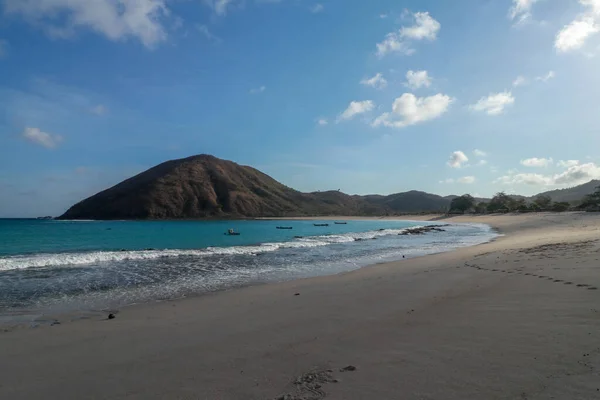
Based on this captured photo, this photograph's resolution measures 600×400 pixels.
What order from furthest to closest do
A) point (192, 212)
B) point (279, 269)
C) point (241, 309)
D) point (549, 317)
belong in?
point (192, 212) < point (279, 269) < point (241, 309) < point (549, 317)

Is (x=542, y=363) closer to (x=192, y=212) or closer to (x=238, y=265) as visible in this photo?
(x=238, y=265)

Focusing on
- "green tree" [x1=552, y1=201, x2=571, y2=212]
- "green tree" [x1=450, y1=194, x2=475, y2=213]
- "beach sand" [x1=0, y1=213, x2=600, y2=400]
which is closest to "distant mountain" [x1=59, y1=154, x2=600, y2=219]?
"green tree" [x1=450, y1=194, x2=475, y2=213]

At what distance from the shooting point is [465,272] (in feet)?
41.5

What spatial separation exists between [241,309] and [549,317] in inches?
266

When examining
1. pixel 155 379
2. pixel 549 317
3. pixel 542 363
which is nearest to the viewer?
pixel 542 363

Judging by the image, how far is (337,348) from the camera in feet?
17.4

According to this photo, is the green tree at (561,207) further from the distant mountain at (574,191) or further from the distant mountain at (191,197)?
the distant mountain at (574,191)

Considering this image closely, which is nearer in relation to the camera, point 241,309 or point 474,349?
point 474,349

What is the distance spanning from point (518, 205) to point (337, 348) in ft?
334

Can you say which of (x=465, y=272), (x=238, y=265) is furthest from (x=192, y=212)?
(x=465, y=272)

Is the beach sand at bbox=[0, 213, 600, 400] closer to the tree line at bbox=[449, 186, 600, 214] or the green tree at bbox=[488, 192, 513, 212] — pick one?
the tree line at bbox=[449, 186, 600, 214]

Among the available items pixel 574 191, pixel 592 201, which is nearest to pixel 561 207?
pixel 592 201

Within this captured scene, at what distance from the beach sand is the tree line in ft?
238

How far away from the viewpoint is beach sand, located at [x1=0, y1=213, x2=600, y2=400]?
388cm
